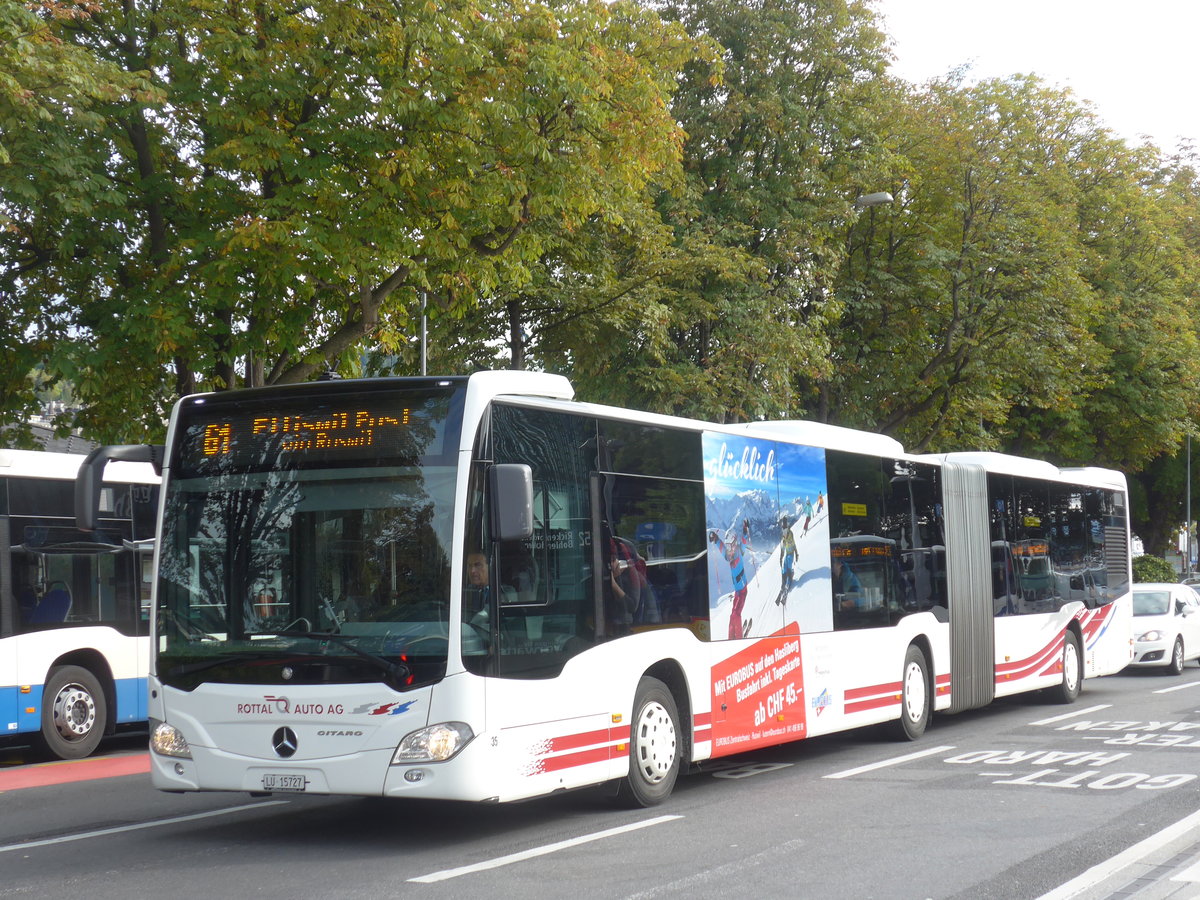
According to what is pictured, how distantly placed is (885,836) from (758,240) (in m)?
19.2

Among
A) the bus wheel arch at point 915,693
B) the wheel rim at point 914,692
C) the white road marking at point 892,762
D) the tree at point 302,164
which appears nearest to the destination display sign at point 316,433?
the white road marking at point 892,762

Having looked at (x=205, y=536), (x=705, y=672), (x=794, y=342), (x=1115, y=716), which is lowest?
(x=1115, y=716)

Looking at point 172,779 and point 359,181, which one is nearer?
point 172,779

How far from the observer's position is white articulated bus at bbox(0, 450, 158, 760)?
536 inches

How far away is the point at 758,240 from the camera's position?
2645 centimetres

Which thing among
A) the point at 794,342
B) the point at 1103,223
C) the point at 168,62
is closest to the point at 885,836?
the point at 168,62

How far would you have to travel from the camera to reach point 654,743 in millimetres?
9891

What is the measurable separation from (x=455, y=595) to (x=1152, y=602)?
789 inches

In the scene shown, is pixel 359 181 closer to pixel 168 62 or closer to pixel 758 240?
pixel 168 62

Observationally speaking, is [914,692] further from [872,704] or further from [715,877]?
[715,877]

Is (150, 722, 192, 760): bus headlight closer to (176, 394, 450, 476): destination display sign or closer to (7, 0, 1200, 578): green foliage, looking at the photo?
(176, 394, 450, 476): destination display sign

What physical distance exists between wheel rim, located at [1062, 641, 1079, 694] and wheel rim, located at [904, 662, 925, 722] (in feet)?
15.0

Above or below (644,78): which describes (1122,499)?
below

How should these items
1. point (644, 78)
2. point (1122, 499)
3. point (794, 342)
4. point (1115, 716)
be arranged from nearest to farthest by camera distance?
point (1115, 716), point (644, 78), point (1122, 499), point (794, 342)
